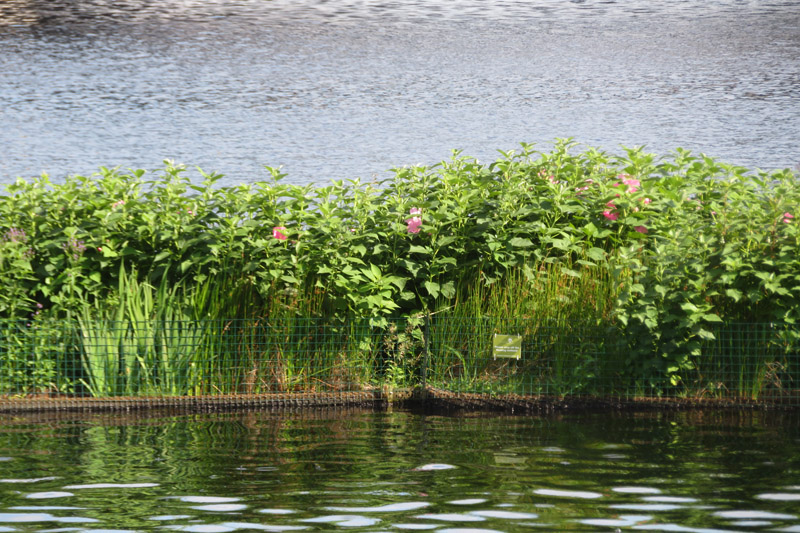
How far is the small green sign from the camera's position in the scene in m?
6.33

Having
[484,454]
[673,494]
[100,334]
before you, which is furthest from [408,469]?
[100,334]

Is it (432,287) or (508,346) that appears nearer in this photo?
(508,346)

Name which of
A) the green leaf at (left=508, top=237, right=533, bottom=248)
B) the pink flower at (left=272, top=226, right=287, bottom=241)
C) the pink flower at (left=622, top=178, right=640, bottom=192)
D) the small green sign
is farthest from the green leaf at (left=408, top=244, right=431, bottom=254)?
the pink flower at (left=622, top=178, right=640, bottom=192)

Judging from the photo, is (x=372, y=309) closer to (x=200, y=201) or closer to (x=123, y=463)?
(x=200, y=201)

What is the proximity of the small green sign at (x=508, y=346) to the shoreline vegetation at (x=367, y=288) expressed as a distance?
25cm

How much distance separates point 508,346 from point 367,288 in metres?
1.12

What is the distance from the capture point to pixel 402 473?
14.0 ft

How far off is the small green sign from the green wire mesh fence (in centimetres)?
1

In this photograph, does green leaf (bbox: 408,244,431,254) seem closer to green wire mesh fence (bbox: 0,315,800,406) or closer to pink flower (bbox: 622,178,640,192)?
green wire mesh fence (bbox: 0,315,800,406)

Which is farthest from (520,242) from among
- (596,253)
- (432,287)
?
(432,287)

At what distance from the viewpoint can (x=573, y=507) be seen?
3635 millimetres

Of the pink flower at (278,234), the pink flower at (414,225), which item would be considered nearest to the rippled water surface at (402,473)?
the pink flower at (278,234)

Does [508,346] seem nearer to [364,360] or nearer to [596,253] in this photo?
[596,253]

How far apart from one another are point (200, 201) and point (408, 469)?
133 inches
